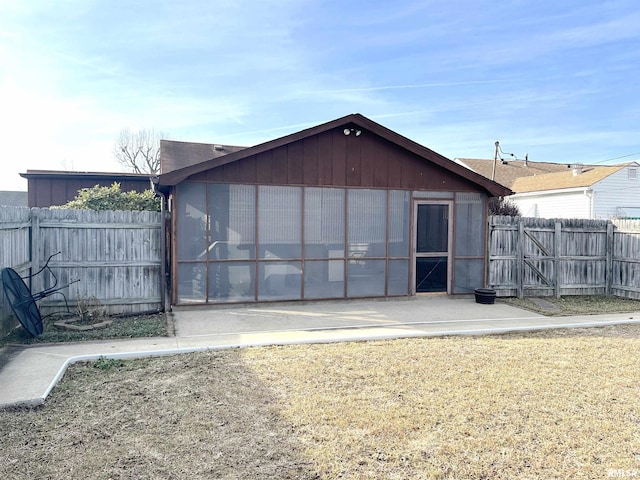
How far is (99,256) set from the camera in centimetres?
769

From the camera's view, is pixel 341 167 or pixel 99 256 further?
pixel 341 167

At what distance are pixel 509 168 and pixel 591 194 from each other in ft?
29.5

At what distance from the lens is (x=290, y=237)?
8562mm

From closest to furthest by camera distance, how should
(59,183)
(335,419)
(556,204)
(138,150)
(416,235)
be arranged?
(335,419) < (416,235) < (59,183) < (556,204) < (138,150)

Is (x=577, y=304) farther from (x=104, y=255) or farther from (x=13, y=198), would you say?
(x=13, y=198)

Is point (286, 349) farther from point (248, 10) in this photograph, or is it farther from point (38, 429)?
point (248, 10)

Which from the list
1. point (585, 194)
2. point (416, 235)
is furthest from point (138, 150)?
point (416, 235)

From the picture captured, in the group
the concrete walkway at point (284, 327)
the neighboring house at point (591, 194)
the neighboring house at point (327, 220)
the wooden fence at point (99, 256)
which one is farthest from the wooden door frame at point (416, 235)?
the neighboring house at point (591, 194)

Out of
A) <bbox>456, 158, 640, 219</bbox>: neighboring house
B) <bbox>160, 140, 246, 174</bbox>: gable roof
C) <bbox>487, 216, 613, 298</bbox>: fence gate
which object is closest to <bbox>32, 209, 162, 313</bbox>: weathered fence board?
<bbox>160, 140, 246, 174</bbox>: gable roof

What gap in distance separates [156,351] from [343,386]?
249 centimetres

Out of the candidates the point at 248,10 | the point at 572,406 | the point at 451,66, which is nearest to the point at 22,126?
the point at 248,10

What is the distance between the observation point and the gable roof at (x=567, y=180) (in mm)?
20781

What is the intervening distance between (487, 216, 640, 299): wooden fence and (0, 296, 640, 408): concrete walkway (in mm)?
1290

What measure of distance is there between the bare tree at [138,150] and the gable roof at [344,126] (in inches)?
1110
